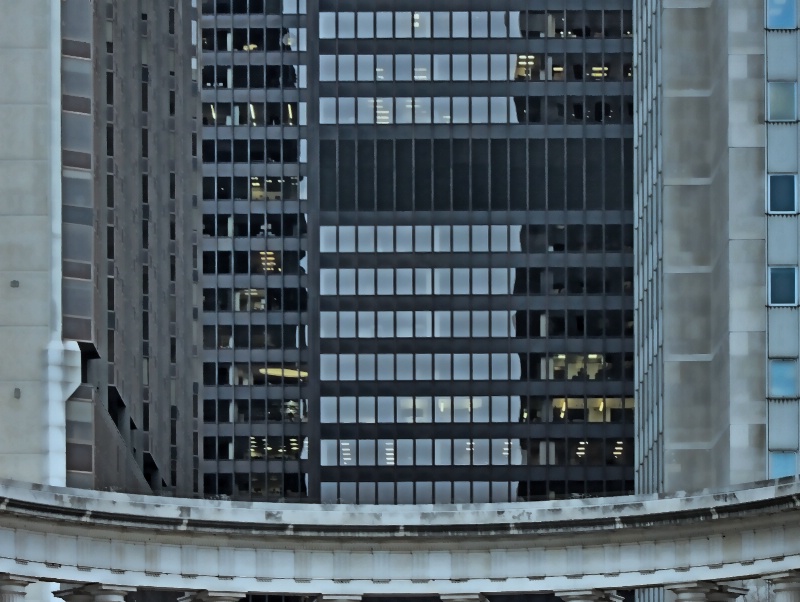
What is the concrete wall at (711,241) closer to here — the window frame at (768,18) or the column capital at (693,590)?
the window frame at (768,18)

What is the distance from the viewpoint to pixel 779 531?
9981cm

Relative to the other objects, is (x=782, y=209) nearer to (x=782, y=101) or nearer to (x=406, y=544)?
(x=782, y=101)

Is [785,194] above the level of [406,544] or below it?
above

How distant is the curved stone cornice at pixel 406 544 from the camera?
329ft

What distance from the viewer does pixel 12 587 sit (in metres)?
99.6

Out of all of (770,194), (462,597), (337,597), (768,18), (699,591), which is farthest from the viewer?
(768,18)

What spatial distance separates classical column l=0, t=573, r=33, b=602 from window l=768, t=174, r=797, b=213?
69587mm

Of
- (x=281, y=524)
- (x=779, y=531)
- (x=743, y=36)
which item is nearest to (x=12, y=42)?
(x=743, y=36)

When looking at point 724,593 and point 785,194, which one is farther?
point 785,194

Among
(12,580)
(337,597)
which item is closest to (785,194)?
(337,597)

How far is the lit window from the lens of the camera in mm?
151750

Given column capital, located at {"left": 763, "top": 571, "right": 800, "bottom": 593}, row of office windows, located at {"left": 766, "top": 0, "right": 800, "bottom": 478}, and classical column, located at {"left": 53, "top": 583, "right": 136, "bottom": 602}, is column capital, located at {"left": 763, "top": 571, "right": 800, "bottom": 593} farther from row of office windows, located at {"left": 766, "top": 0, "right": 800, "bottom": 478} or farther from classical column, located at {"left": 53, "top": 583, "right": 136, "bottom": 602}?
row of office windows, located at {"left": 766, "top": 0, "right": 800, "bottom": 478}

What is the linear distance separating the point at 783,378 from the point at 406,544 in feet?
Result: 174

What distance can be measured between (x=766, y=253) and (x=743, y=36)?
14.1 meters
